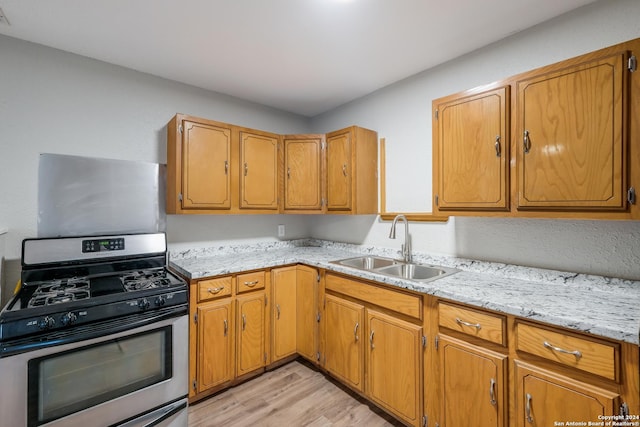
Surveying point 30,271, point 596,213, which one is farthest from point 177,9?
point 596,213

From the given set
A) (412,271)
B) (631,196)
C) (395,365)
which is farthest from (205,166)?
Result: (631,196)

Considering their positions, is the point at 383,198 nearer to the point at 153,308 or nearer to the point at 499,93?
the point at 499,93

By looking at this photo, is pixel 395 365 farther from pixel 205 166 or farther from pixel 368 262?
pixel 205 166

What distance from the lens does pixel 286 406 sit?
77.0 inches

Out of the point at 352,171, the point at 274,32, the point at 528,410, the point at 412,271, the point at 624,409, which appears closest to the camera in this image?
the point at 624,409

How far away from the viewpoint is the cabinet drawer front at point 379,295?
165cm

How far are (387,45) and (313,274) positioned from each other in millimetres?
1812

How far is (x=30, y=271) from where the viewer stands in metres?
1.72

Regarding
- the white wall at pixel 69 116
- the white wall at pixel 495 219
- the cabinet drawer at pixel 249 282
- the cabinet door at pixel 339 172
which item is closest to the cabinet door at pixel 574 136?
the white wall at pixel 495 219

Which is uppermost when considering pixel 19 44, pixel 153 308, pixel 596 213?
pixel 19 44

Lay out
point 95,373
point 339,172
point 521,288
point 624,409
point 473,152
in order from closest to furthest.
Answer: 1. point 624,409
2. point 95,373
3. point 521,288
4. point 473,152
5. point 339,172

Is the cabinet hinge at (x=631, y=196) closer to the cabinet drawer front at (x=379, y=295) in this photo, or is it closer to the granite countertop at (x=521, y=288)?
the granite countertop at (x=521, y=288)

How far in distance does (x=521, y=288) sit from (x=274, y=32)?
213 centimetres

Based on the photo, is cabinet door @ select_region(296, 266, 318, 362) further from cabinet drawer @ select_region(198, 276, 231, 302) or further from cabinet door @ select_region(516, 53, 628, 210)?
cabinet door @ select_region(516, 53, 628, 210)
